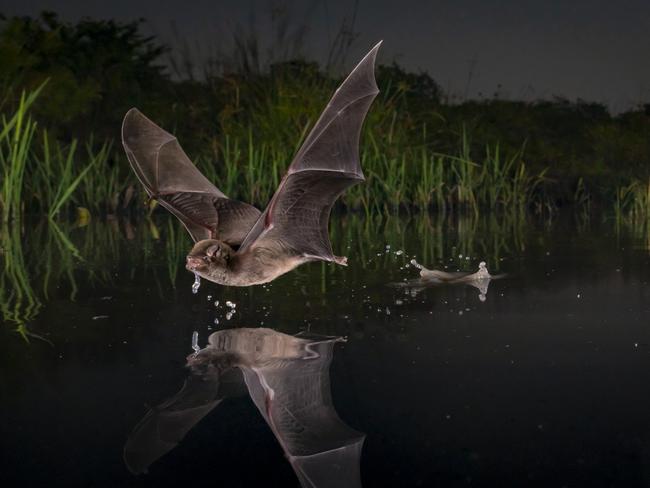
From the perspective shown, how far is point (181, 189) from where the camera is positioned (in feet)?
13.0

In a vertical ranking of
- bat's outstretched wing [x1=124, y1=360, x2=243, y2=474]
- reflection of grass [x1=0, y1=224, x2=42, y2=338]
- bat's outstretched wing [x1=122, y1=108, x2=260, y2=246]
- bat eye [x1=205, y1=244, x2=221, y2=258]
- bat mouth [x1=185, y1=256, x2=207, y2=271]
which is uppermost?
bat's outstretched wing [x1=122, y1=108, x2=260, y2=246]

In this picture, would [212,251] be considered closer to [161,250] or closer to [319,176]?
[319,176]

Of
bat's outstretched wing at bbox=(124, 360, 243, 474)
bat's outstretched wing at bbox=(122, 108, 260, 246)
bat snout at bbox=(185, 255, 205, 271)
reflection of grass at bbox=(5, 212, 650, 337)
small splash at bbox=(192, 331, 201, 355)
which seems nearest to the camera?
bat's outstretched wing at bbox=(124, 360, 243, 474)

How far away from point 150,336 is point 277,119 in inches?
312

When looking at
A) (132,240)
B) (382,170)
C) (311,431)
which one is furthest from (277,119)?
(311,431)

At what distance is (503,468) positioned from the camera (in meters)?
1.65

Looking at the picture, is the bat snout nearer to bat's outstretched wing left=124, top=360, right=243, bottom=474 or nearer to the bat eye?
the bat eye

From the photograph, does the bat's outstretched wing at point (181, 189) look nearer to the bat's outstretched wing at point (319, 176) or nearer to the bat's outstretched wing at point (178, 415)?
the bat's outstretched wing at point (319, 176)

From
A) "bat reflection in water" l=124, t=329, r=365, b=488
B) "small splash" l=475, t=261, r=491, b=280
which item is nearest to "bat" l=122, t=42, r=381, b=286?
"bat reflection in water" l=124, t=329, r=365, b=488

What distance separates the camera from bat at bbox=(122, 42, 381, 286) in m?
3.24

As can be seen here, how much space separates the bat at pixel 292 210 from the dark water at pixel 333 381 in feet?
0.77

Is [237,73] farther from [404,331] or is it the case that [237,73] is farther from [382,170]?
[404,331]

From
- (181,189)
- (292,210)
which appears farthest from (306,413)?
(181,189)

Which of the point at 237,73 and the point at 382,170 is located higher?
the point at 237,73
